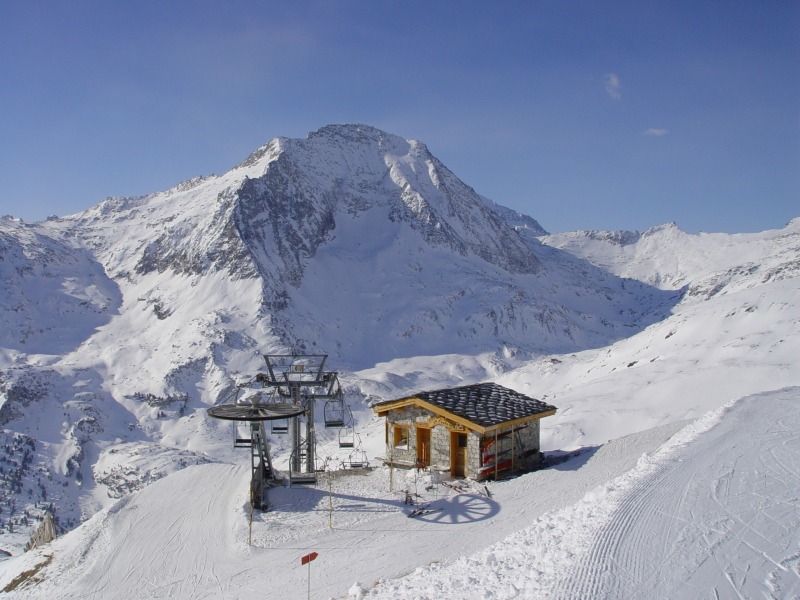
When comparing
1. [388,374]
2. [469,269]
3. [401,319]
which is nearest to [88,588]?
[388,374]

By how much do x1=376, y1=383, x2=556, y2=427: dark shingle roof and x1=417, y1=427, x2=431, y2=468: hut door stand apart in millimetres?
1709

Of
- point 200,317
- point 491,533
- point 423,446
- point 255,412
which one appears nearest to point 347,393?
point 200,317

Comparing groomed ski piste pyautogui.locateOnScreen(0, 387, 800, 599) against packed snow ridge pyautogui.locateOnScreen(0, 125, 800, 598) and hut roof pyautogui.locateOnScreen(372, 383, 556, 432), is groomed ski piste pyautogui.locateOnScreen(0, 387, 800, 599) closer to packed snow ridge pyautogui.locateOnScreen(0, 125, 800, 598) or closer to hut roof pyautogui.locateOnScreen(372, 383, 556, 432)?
packed snow ridge pyautogui.locateOnScreen(0, 125, 800, 598)

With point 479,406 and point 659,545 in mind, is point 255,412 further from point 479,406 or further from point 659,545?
point 659,545

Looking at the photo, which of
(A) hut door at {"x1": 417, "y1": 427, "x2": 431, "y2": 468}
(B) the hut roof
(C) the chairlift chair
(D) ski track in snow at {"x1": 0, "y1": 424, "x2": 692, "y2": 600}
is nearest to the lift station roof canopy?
(D) ski track in snow at {"x1": 0, "y1": 424, "x2": 692, "y2": 600}

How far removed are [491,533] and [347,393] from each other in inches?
3889

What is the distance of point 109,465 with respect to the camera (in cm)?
10175

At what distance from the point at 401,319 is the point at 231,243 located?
47.3 metres

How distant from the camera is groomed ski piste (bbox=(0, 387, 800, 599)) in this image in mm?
13148

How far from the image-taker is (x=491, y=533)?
19.5 m

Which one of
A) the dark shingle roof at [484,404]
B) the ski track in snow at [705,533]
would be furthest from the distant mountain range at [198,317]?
the ski track in snow at [705,533]

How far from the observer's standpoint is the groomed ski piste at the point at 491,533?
43.1 ft

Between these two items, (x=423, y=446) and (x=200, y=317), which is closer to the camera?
(x=423, y=446)

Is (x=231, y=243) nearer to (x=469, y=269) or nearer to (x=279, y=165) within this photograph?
(x=279, y=165)
